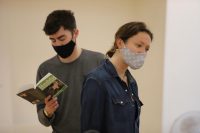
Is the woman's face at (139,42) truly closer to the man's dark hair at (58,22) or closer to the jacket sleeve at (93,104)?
the jacket sleeve at (93,104)

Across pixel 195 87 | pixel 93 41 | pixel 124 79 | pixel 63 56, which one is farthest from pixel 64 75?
pixel 195 87

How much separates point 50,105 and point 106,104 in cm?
47

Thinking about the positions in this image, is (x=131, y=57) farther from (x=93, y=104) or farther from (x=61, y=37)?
(x=61, y=37)

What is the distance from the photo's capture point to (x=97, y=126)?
123 centimetres

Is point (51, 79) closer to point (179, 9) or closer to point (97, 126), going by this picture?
point (97, 126)

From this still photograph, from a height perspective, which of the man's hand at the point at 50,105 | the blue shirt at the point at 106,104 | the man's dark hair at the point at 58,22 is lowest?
the man's hand at the point at 50,105

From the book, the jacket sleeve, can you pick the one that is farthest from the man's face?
the jacket sleeve

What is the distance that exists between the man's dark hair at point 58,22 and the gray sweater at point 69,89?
0.65 feet

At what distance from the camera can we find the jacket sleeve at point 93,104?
121 cm

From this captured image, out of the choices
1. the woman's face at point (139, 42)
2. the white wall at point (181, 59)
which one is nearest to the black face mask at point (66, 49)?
the woman's face at point (139, 42)

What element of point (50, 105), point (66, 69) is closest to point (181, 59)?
point (66, 69)

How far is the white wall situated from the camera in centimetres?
236

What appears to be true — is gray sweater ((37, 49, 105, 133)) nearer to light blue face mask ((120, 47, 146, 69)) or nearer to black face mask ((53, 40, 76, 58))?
black face mask ((53, 40, 76, 58))

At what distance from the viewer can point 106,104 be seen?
48.6 inches
